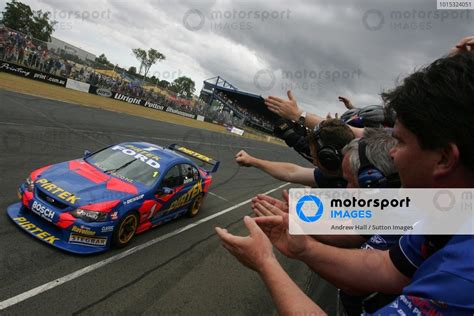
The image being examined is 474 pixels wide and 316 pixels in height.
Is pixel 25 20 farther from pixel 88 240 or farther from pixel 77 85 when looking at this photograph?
pixel 88 240

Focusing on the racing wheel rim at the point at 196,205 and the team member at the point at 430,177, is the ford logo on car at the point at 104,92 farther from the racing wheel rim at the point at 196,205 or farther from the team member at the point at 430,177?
the team member at the point at 430,177

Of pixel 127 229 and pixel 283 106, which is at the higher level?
pixel 283 106

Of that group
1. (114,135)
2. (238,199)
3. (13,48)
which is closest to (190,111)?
(13,48)

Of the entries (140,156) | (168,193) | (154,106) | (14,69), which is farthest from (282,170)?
(154,106)

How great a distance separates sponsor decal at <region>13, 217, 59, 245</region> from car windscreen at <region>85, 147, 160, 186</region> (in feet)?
4.68

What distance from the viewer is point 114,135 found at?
15.2 metres

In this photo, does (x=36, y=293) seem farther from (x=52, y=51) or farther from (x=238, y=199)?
(x=52, y=51)

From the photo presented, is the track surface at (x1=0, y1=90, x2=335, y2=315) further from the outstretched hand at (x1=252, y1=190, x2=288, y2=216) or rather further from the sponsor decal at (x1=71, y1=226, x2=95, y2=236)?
the outstretched hand at (x1=252, y1=190, x2=288, y2=216)

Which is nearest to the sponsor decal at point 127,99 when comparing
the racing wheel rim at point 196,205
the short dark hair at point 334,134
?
the racing wheel rim at point 196,205

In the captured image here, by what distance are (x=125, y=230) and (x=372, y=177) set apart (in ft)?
14.1

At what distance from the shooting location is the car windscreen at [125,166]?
20.3ft

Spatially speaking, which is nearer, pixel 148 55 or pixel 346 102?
pixel 346 102

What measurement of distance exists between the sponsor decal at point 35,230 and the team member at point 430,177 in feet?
13.5

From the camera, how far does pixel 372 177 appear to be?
229 cm
